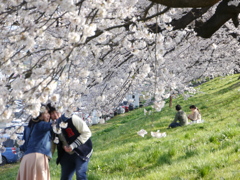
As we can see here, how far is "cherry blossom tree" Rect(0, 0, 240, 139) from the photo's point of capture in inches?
127

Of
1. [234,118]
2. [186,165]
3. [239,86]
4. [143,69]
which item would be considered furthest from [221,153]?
[239,86]

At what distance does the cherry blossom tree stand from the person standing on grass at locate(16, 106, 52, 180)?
43 centimetres

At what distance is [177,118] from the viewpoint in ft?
33.3

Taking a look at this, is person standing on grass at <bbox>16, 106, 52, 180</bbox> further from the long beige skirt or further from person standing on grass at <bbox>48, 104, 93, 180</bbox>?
person standing on grass at <bbox>48, 104, 93, 180</bbox>

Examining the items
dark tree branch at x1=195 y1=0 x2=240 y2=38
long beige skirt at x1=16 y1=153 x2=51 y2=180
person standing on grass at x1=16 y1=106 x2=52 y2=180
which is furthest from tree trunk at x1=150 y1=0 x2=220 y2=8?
long beige skirt at x1=16 y1=153 x2=51 y2=180

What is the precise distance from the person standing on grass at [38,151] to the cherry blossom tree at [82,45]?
429mm

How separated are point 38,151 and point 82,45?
1895mm

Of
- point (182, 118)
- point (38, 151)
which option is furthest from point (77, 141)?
point (182, 118)

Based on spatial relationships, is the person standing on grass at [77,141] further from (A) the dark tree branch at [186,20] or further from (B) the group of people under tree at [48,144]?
(A) the dark tree branch at [186,20]

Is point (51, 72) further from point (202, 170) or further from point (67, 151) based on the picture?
point (202, 170)

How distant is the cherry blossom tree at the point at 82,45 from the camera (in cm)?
322

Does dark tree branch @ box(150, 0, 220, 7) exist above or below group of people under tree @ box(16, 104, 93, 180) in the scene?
above

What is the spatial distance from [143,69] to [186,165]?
170 cm

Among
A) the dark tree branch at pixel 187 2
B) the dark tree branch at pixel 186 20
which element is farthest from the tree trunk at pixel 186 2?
the dark tree branch at pixel 186 20
